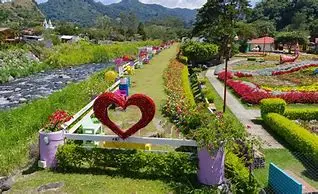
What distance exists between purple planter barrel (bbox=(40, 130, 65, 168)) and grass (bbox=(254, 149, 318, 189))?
485 centimetres

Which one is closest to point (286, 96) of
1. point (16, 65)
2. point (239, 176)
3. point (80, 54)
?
point (239, 176)

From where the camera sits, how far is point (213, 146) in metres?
7.87

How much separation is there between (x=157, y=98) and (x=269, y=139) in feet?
19.4

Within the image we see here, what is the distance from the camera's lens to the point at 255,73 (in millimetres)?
31766

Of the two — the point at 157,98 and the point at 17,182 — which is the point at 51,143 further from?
the point at 157,98

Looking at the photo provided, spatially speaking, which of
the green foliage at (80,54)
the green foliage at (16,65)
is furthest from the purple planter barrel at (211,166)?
the green foliage at (80,54)

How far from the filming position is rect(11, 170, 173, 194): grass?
314 inches

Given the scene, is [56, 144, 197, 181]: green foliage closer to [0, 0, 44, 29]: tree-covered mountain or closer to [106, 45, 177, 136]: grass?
[106, 45, 177, 136]: grass

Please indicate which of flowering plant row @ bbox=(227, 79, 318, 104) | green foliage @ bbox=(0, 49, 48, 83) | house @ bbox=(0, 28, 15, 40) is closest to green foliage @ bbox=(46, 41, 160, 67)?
green foliage @ bbox=(0, 49, 48, 83)

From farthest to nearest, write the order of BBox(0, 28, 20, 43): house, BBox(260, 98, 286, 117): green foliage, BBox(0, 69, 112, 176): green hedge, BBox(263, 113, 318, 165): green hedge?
1. BBox(0, 28, 20, 43): house
2. BBox(260, 98, 286, 117): green foliage
3. BBox(263, 113, 318, 165): green hedge
4. BBox(0, 69, 112, 176): green hedge

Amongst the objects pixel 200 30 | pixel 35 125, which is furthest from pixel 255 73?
pixel 35 125

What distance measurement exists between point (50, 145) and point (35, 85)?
1915cm

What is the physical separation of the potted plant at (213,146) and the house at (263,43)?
167ft

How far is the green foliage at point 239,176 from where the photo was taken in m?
7.77
